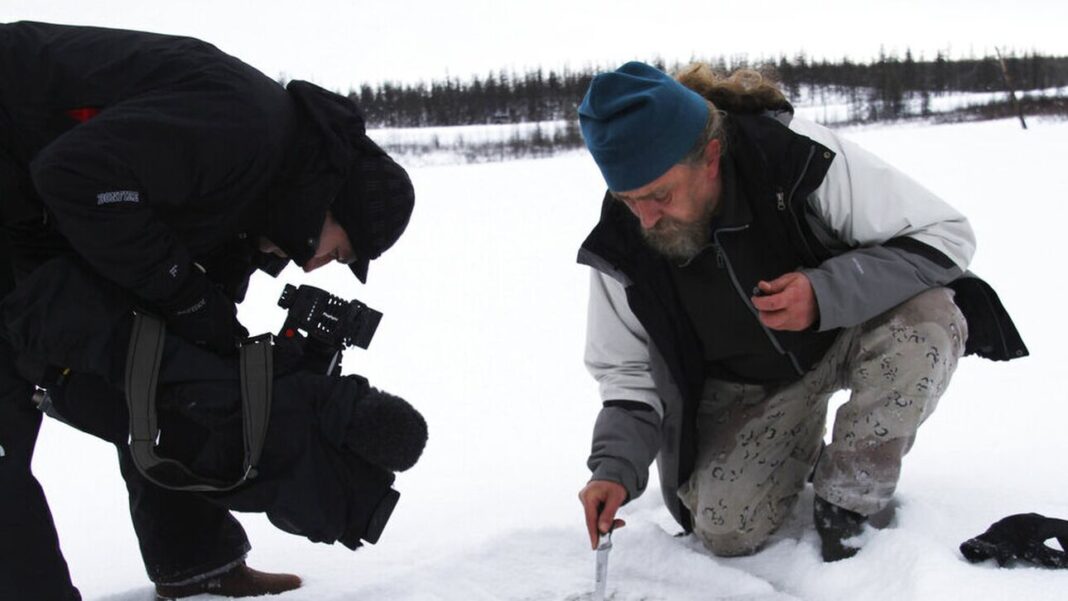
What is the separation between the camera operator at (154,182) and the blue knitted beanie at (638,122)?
0.42m

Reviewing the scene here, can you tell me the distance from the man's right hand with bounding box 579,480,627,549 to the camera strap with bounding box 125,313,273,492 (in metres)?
0.63

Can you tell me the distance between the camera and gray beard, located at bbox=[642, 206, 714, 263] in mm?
1935

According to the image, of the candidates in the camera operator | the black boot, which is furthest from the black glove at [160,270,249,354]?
the black boot

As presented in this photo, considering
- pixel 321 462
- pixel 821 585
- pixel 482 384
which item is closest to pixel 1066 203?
pixel 482 384

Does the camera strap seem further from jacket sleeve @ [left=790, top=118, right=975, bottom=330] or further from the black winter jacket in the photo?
jacket sleeve @ [left=790, top=118, right=975, bottom=330]

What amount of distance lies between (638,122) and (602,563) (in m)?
0.85

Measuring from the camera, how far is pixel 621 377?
2.08 metres

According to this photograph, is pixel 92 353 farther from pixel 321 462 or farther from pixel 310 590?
pixel 310 590

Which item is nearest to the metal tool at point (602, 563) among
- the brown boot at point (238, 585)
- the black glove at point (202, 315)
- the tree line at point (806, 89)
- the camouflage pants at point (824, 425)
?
the camouflage pants at point (824, 425)

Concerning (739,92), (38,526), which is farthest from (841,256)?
(38,526)

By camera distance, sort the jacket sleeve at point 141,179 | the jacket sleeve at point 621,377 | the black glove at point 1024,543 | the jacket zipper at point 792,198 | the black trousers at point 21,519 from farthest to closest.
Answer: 1. the jacket sleeve at point 621,377
2. the jacket zipper at point 792,198
3. the black glove at point 1024,543
4. the black trousers at point 21,519
5. the jacket sleeve at point 141,179

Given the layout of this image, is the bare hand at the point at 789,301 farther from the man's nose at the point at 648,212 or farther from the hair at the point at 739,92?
the hair at the point at 739,92

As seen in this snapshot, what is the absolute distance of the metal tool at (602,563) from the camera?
6.03 feet

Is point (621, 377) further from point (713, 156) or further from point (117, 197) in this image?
point (117, 197)
